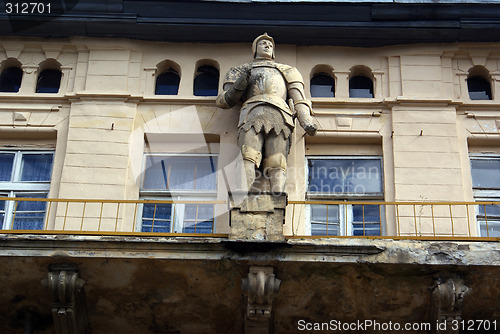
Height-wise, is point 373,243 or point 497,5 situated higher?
point 497,5

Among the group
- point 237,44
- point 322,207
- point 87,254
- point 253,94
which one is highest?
point 237,44

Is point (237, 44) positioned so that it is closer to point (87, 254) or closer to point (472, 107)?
point (472, 107)

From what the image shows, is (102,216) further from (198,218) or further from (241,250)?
(241,250)

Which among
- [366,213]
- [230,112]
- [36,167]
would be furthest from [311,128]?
[36,167]

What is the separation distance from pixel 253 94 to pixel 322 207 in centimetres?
177

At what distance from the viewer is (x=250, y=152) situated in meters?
12.8

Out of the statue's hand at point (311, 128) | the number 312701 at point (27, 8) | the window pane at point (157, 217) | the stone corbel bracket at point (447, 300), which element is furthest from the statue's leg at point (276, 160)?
the number 312701 at point (27, 8)

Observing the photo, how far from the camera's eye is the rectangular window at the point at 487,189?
1338cm

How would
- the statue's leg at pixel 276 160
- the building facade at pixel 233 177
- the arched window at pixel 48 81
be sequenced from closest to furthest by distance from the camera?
the building facade at pixel 233 177 → the statue's leg at pixel 276 160 → the arched window at pixel 48 81

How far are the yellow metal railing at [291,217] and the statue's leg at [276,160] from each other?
0.38m

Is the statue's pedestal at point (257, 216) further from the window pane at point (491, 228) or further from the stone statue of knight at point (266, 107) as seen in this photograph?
the window pane at point (491, 228)

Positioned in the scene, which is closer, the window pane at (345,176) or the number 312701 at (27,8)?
the window pane at (345,176)

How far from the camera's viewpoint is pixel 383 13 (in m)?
14.3

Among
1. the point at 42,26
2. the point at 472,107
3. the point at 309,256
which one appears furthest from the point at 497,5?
the point at 42,26
